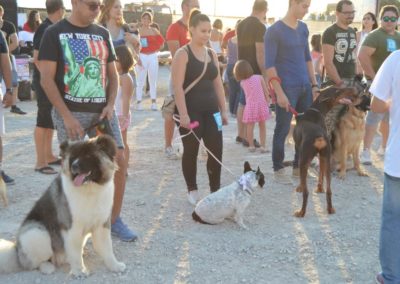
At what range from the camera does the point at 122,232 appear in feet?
13.9

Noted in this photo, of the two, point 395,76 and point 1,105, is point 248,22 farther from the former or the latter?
point 395,76

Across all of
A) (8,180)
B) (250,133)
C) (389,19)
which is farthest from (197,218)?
(389,19)

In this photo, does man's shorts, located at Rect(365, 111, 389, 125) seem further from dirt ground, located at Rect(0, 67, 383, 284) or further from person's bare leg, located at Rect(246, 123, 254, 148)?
person's bare leg, located at Rect(246, 123, 254, 148)

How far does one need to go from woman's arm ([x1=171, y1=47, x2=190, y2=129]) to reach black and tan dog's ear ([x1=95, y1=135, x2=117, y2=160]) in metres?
1.36

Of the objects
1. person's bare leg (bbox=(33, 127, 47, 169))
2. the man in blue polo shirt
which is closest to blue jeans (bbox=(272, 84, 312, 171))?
the man in blue polo shirt

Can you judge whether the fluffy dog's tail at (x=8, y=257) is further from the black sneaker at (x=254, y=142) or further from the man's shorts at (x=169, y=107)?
the black sneaker at (x=254, y=142)

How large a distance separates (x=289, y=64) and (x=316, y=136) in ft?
3.60

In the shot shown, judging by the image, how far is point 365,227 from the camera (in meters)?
4.64

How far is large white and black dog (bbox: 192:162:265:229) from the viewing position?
446cm

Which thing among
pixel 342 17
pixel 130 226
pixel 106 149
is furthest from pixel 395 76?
pixel 342 17

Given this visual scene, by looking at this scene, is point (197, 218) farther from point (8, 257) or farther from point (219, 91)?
point (8, 257)

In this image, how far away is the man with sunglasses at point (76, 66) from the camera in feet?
11.3

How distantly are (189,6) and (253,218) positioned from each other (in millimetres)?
3925

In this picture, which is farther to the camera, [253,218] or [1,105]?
[1,105]
